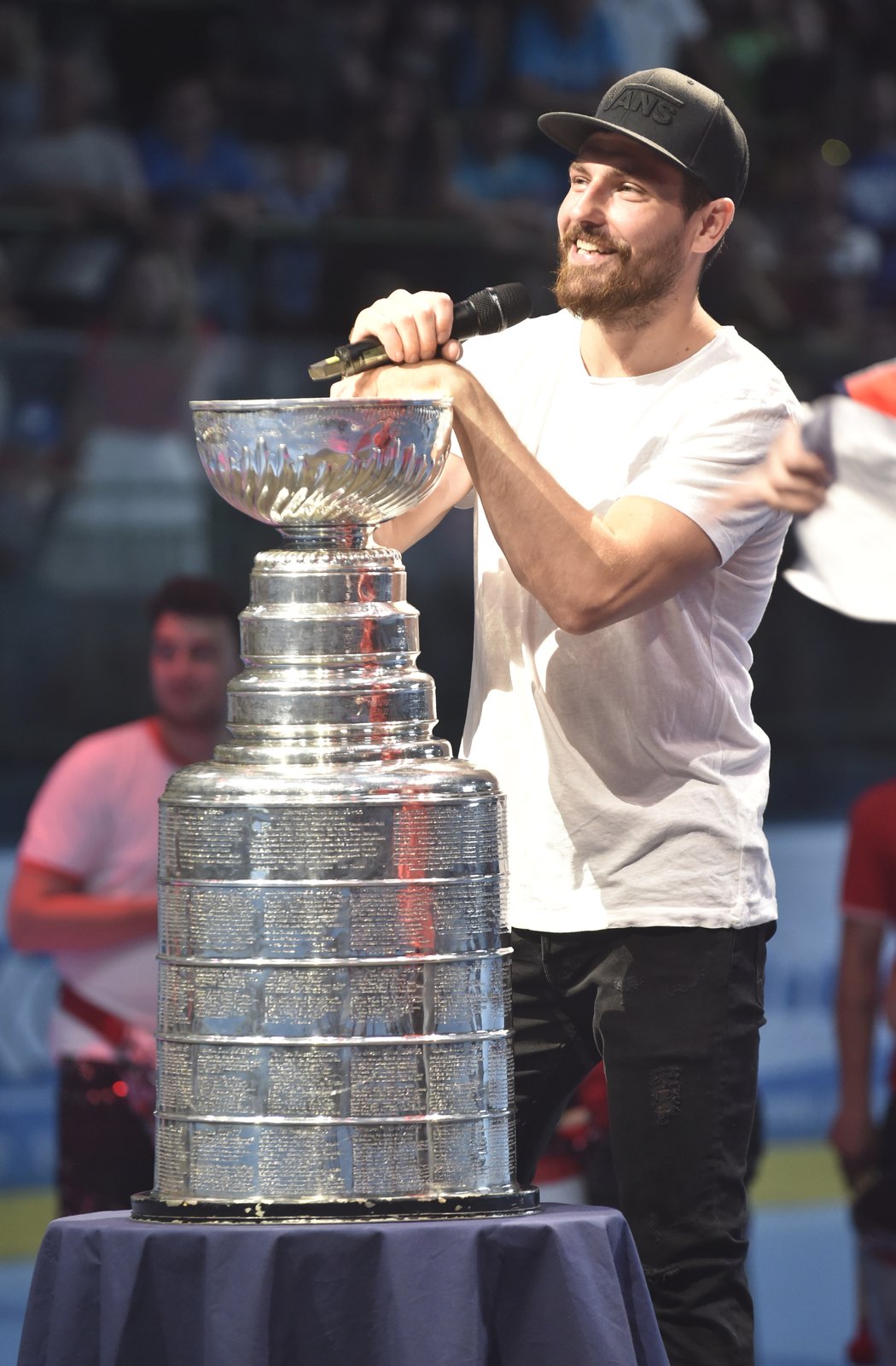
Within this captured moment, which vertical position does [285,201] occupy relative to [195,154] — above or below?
below

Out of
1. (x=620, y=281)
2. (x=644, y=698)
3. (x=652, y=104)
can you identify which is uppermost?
(x=652, y=104)

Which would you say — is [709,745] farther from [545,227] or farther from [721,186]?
[545,227]

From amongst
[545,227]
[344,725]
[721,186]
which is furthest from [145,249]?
[344,725]

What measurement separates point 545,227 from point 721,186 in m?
4.49

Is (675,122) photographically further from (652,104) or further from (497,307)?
(497,307)

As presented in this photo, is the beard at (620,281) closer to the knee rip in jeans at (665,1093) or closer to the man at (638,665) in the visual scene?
the man at (638,665)

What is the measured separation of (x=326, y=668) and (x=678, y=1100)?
680 millimetres

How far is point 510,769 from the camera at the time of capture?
2600 millimetres

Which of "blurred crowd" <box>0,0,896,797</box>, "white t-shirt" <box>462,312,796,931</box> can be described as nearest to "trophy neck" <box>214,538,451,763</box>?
"white t-shirt" <box>462,312,796,931</box>

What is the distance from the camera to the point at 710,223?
270 centimetres

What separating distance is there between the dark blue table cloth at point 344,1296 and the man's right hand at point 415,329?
959 mm

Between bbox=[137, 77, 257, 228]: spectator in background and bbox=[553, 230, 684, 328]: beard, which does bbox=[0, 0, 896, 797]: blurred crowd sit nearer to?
bbox=[137, 77, 257, 228]: spectator in background

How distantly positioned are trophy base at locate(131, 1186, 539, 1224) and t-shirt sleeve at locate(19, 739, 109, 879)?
2.14 m

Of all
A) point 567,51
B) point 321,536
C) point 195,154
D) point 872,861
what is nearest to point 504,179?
point 567,51
